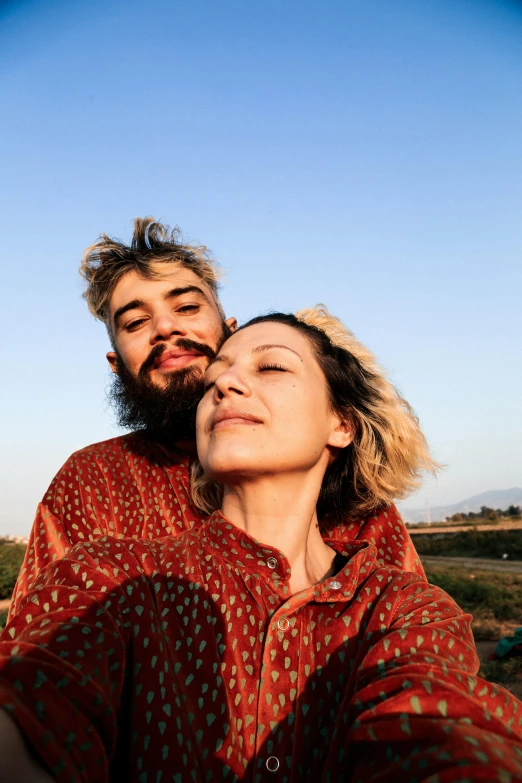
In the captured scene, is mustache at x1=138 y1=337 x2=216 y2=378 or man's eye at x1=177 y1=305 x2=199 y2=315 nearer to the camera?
mustache at x1=138 y1=337 x2=216 y2=378

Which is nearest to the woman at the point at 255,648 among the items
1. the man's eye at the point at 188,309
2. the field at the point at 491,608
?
the man's eye at the point at 188,309

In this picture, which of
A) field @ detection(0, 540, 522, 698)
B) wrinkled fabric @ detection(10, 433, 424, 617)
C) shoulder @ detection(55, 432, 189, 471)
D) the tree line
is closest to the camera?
wrinkled fabric @ detection(10, 433, 424, 617)

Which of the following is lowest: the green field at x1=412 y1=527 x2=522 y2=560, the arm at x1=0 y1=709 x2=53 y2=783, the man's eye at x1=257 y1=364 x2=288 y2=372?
the green field at x1=412 y1=527 x2=522 y2=560

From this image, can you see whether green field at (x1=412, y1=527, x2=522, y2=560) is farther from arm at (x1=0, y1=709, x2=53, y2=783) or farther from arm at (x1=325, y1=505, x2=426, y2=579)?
arm at (x1=0, y1=709, x2=53, y2=783)

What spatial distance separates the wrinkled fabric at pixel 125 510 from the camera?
297 centimetres

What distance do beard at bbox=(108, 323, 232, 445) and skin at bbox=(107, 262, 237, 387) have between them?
0.04 meters

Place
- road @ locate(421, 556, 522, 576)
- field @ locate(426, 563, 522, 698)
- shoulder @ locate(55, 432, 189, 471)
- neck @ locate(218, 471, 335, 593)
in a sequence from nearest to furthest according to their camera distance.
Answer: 1. neck @ locate(218, 471, 335, 593)
2. shoulder @ locate(55, 432, 189, 471)
3. field @ locate(426, 563, 522, 698)
4. road @ locate(421, 556, 522, 576)

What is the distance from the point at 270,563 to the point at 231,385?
0.70 meters

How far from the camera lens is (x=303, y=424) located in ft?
8.11

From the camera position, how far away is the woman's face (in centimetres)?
232

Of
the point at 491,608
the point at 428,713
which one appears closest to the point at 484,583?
the point at 491,608

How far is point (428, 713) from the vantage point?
1.44m

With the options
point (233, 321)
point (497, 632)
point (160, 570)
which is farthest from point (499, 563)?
point (160, 570)

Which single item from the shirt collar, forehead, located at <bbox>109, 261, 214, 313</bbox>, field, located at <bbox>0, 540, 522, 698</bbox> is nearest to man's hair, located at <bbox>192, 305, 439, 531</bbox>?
the shirt collar
